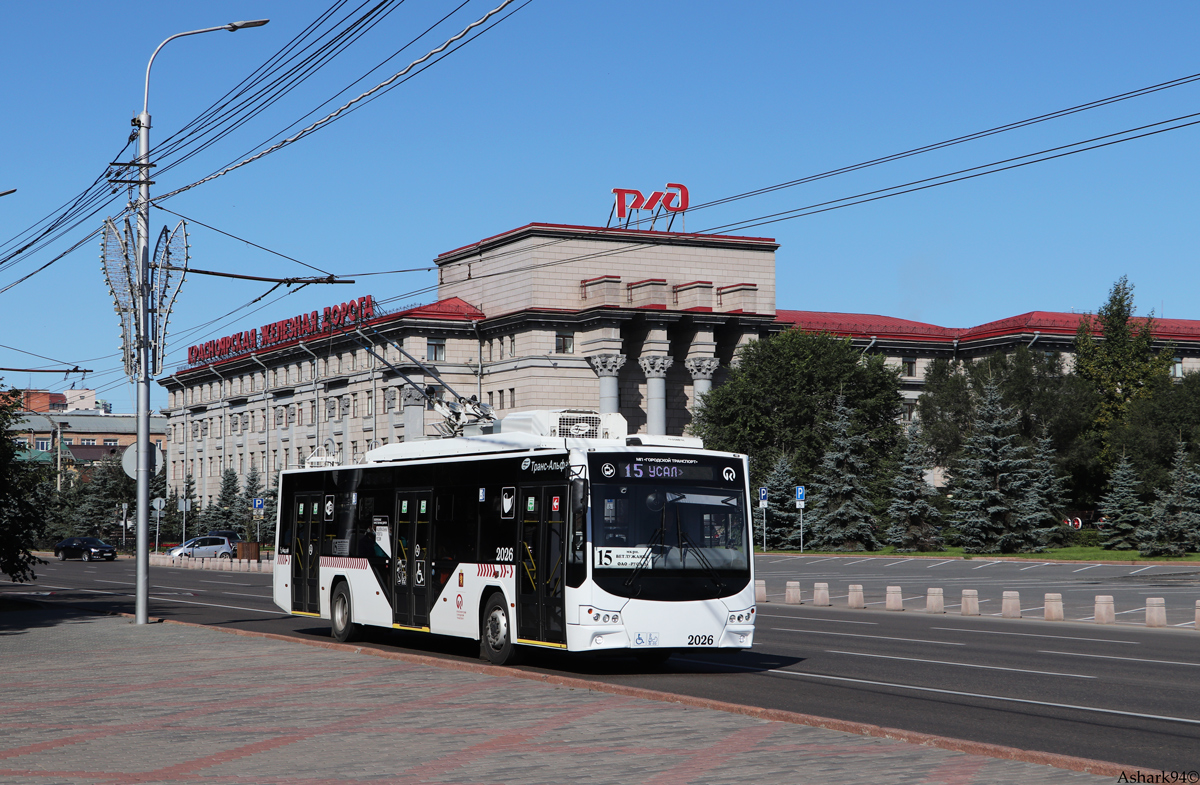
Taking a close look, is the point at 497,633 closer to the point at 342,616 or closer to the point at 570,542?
the point at 570,542

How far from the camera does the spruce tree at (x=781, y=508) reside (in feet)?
230

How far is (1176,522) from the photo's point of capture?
5328 centimetres

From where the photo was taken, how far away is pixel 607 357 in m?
88.2

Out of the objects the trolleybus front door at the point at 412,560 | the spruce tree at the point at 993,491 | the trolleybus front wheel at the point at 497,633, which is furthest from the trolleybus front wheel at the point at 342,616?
the spruce tree at the point at 993,491

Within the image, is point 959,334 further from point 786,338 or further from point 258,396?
point 258,396

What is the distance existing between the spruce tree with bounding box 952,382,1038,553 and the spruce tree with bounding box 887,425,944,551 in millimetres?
5373

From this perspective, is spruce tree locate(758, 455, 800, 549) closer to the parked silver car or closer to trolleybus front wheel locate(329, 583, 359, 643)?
the parked silver car

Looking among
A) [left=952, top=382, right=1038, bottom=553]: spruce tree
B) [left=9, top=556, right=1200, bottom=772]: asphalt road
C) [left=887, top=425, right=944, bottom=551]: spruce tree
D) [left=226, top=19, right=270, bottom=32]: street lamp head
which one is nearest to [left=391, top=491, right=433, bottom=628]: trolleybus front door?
[left=9, top=556, right=1200, bottom=772]: asphalt road

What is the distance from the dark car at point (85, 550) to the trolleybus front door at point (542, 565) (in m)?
63.6

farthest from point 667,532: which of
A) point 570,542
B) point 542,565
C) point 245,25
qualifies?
point 245,25

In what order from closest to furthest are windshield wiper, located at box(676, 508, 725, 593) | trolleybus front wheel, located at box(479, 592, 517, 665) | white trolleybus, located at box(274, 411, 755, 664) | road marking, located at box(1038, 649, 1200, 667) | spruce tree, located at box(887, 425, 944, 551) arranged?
white trolleybus, located at box(274, 411, 755, 664), windshield wiper, located at box(676, 508, 725, 593), trolleybus front wheel, located at box(479, 592, 517, 665), road marking, located at box(1038, 649, 1200, 667), spruce tree, located at box(887, 425, 944, 551)

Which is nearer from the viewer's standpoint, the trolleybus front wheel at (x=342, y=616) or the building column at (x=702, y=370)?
the trolleybus front wheel at (x=342, y=616)

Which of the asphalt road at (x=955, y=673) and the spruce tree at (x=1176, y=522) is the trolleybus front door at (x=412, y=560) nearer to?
the asphalt road at (x=955, y=673)

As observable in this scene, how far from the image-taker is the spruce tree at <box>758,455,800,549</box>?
7006 cm
